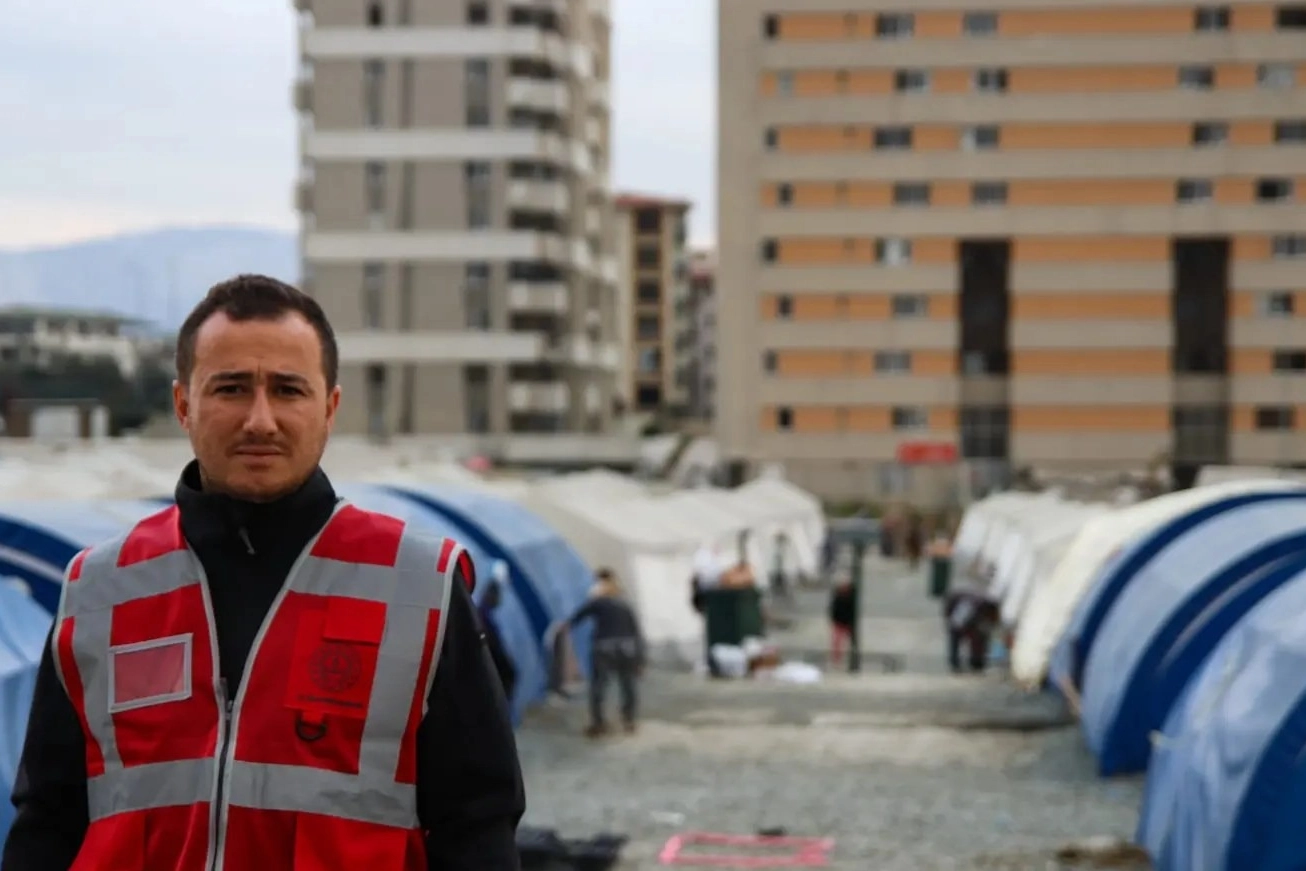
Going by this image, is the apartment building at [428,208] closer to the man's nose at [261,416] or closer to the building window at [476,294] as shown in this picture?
the building window at [476,294]

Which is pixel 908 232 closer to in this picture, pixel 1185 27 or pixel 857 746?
pixel 1185 27

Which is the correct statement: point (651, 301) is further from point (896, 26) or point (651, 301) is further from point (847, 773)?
point (847, 773)

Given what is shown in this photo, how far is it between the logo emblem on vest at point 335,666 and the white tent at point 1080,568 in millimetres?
18389

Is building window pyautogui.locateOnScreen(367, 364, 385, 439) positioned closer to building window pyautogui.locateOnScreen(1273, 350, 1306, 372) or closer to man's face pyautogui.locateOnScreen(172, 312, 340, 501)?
building window pyautogui.locateOnScreen(1273, 350, 1306, 372)

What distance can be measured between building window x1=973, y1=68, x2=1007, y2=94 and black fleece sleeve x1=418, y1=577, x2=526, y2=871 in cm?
7502

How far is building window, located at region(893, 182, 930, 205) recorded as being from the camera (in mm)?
77062

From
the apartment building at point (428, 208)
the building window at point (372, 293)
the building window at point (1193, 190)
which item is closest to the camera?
the apartment building at point (428, 208)

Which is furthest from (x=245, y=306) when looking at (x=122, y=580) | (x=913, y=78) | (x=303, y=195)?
(x=913, y=78)

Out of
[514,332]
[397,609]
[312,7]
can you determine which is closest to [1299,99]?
[514,332]

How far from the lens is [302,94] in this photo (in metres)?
75.6

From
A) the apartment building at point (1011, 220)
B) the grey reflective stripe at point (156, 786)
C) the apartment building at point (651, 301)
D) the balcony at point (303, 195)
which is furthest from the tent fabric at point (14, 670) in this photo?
the apartment building at point (651, 301)

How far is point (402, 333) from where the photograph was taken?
72938 mm

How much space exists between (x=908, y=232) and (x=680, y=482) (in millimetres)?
13320

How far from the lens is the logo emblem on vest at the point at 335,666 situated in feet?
10.2
